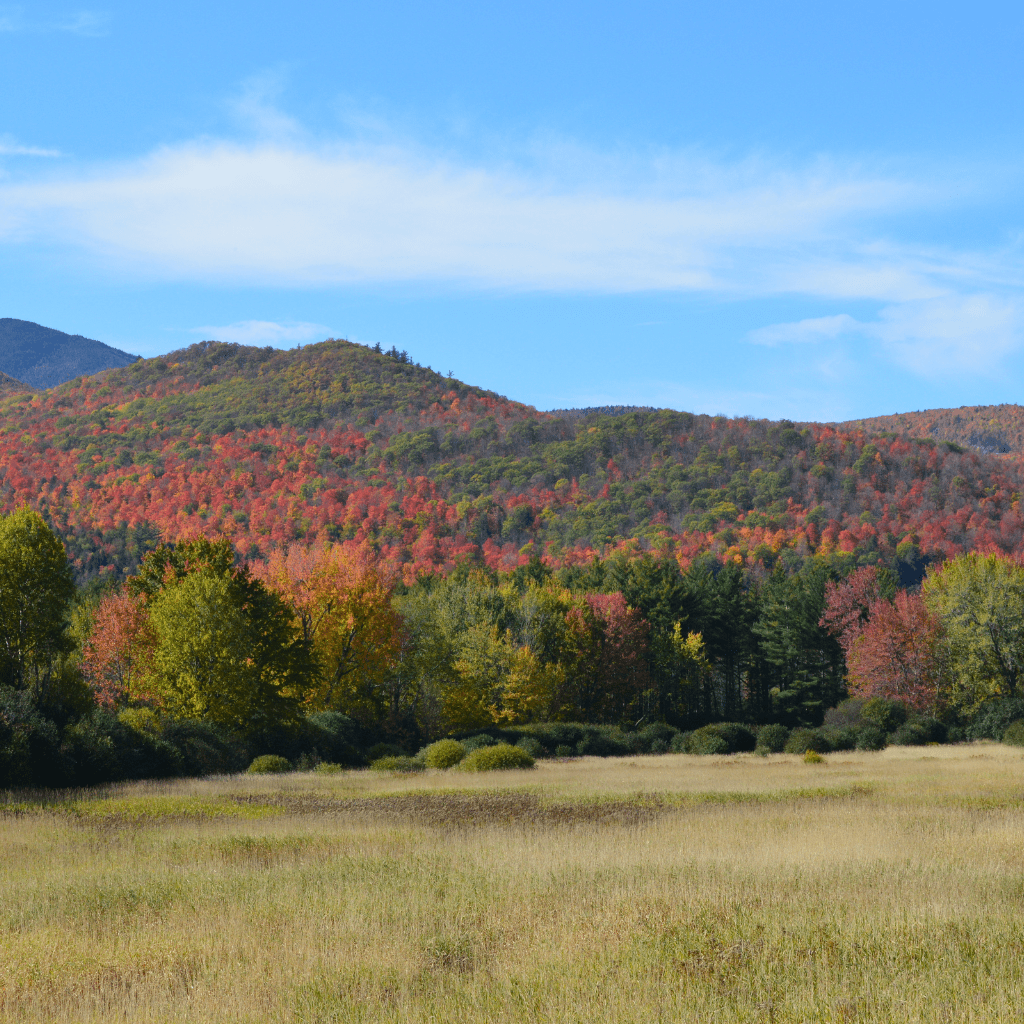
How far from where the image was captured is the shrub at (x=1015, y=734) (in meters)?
47.8

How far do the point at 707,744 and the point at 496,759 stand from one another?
15.7 m

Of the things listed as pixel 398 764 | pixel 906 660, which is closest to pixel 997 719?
pixel 906 660

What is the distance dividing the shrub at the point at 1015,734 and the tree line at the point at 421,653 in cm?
414

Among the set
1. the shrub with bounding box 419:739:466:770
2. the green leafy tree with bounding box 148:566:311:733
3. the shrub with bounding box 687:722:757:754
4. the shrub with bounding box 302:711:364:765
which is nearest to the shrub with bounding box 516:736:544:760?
the shrub with bounding box 419:739:466:770

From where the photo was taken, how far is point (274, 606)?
48.0 m

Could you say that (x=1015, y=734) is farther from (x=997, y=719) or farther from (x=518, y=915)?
(x=518, y=915)

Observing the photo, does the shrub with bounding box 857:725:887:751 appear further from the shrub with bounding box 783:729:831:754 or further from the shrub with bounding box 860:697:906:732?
the shrub with bounding box 860:697:906:732

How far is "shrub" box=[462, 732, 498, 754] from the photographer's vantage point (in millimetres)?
44631

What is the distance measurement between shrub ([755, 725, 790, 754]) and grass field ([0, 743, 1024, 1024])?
88.2ft

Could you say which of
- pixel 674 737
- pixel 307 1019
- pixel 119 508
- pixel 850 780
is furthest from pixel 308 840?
pixel 119 508

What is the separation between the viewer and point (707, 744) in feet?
165

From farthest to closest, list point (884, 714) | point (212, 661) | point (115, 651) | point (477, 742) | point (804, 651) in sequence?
1. point (804, 651)
2. point (884, 714)
3. point (115, 651)
4. point (477, 742)
5. point (212, 661)

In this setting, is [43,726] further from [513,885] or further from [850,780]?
[850,780]

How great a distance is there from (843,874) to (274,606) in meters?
38.4
